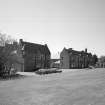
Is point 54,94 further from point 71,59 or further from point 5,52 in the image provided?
point 71,59

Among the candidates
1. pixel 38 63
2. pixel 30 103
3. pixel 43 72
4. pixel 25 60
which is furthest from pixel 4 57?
pixel 30 103

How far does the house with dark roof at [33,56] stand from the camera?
52.8 m

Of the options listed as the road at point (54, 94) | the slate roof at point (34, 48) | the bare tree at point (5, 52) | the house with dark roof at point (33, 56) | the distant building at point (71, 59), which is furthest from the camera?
the distant building at point (71, 59)

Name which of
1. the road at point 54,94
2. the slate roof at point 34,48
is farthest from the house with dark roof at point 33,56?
the road at point 54,94

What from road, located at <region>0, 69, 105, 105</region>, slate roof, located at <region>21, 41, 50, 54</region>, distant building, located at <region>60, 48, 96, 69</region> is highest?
slate roof, located at <region>21, 41, 50, 54</region>

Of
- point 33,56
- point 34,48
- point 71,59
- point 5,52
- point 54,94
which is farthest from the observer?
point 71,59

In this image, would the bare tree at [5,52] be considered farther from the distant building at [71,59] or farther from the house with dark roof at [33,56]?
the distant building at [71,59]

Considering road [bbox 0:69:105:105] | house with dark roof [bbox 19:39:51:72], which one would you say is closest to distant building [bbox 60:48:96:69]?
house with dark roof [bbox 19:39:51:72]

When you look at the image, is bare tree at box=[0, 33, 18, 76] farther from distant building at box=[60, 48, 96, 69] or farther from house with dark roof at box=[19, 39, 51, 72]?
distant building at box=[60, 48, 96, 69]

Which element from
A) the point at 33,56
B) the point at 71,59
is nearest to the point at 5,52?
the point at 33,56

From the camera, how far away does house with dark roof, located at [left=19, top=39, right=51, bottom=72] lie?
52844mm

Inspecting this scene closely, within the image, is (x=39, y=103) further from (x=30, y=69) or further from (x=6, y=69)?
(x=30, y=69)

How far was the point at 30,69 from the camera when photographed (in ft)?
177

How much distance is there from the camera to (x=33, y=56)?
184ft
